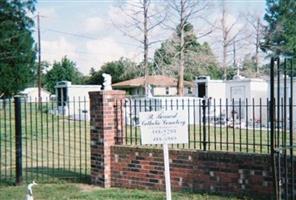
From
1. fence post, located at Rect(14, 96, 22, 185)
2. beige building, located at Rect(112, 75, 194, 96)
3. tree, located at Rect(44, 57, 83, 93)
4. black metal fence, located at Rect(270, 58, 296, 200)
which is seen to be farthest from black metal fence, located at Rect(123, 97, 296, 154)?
tree, located at Rect(44, 57, 83, 93)

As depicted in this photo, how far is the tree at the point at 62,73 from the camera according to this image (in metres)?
69.8

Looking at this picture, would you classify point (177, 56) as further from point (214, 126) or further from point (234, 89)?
point (214, 126)

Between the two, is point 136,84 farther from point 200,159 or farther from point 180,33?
point 200,159

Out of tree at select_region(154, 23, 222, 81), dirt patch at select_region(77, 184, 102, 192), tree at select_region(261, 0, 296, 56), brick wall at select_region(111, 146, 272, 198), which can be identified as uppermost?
tree at select_region(261, 0, 296, 56)

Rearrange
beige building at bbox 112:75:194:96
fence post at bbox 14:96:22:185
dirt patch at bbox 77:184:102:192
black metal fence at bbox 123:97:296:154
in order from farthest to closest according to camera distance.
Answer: beige building at bbox 112:75:194:96 < fence post at bbox 14:96:22:185 < dirt patch at bbox 77:184:102:192 < black metal fence at bbox 123:97:296:154

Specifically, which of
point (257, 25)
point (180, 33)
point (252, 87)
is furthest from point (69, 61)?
point (252, 87)

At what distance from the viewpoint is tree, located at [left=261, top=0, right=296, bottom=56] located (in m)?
42.2

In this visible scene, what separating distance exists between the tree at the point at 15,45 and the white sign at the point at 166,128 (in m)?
34.0

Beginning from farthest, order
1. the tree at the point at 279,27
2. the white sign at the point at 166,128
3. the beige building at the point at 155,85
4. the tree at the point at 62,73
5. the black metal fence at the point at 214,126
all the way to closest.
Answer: the tree at the point at 62,73 < the tree at the point at 279,27 < the beige building at the point at 155,85 < the black metal fence at the point at 214,126 < the white sign at the point at 166,128

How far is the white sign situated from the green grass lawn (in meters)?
1.79

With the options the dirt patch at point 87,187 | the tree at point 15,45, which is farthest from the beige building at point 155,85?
the dirt patch at point 87,187

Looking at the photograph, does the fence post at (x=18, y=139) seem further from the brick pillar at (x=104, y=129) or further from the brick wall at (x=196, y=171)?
the brick wall at (x=196, y=171)

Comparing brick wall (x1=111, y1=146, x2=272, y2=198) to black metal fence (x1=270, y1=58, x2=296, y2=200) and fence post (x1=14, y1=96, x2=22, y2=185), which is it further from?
fence post (x1=14, y1=96, x2=22, y2=185)

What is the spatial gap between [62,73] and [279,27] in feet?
120
